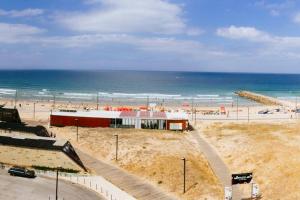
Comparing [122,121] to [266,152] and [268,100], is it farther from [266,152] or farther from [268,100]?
[268,100]

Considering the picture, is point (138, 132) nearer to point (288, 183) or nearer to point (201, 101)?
point (288, 183)

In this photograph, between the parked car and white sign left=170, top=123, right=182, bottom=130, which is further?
white sign left=170, top=123, right=182, bottom=130

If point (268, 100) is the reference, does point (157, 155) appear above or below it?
below

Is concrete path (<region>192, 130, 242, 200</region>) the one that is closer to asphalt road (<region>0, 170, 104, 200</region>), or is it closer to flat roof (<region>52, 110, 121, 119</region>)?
asphalt road (<region>0, 170, 104, 200</region>)

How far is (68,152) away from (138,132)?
2307 cm

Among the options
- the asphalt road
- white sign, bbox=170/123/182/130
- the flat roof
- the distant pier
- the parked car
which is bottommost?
the asphalt road

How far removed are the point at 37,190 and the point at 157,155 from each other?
Result: 21093mm

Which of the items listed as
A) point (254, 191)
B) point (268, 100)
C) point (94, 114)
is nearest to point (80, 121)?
point (94, 114)

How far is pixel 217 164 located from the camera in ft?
201

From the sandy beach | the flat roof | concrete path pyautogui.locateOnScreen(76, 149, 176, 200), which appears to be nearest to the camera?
concrete path pyautogui.locateOnScreen(76, 149, 176, 200)

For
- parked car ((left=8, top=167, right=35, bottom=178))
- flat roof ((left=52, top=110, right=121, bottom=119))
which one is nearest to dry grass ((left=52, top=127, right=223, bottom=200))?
flat roof ((left=52, top=110, right=121, bottom=119))

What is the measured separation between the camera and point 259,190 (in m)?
51.2

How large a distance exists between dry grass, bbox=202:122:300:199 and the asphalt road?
2207cm

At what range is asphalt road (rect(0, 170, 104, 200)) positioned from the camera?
153 ft
